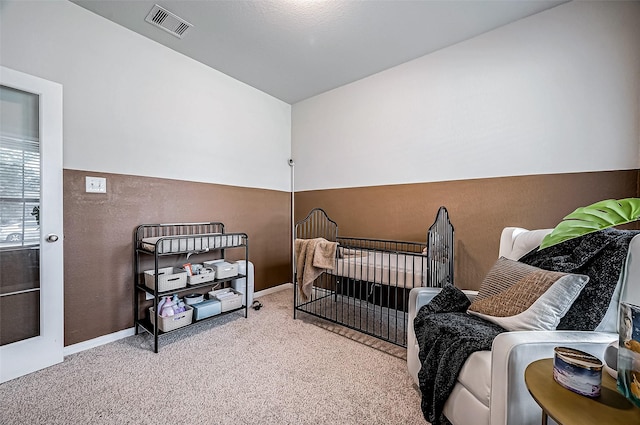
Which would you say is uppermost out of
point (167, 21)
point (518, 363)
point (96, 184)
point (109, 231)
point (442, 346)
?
point (167, 21)

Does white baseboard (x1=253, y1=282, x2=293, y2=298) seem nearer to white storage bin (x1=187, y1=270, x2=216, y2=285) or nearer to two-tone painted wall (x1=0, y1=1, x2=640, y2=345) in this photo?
two-tone painted wall (x1=0, y1=1, x2=640, y2=345)

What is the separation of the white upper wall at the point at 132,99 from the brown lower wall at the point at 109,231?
128 mm

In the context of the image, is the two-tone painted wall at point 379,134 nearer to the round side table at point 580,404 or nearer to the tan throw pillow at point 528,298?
the tan throw pillow at point 528,298

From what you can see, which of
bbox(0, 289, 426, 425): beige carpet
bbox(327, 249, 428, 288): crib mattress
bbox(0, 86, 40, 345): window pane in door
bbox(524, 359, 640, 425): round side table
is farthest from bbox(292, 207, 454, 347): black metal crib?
bbox(0, 86, 40, 345): window pane in door

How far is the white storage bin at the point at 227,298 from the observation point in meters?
2.33

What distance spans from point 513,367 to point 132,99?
298 centimetres

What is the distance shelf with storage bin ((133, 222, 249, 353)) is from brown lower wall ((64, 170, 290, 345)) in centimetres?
7

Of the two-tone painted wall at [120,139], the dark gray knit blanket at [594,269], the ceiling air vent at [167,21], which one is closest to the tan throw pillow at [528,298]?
the dark gray knit blanket at [594,269]

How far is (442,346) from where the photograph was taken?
1185mm

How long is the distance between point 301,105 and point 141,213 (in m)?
2.33

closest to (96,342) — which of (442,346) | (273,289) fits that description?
(273,289)

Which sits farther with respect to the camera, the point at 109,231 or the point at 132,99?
the point at 132,99

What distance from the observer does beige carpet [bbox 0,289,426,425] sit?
4.22 ft

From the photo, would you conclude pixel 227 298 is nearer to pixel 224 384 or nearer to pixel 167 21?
pixel 224 384
